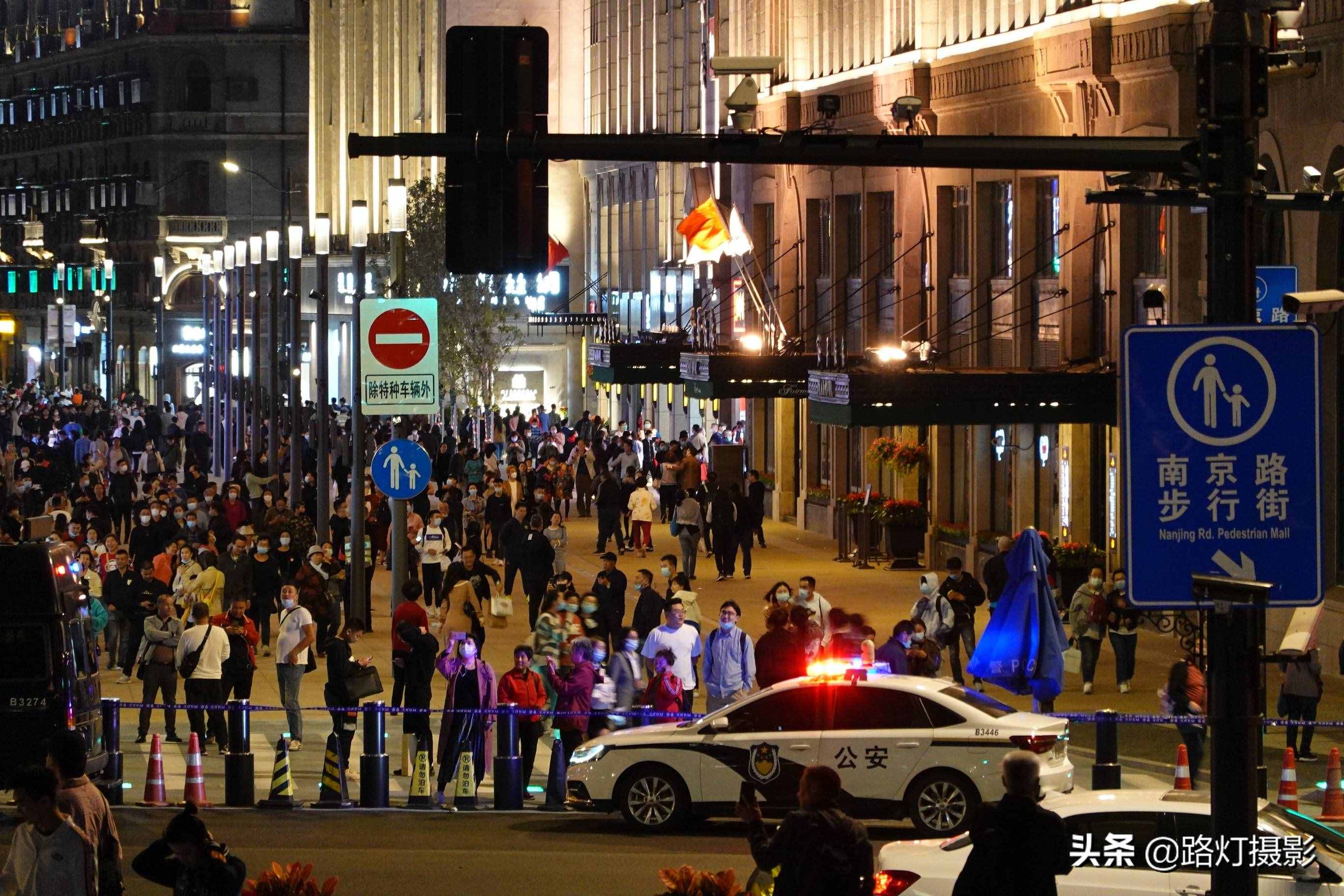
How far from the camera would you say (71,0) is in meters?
153

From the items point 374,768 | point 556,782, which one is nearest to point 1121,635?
point 556,782

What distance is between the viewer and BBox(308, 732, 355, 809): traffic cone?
19.7 metres

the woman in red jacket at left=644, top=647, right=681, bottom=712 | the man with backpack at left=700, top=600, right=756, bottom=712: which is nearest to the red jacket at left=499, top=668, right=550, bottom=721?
the woman in red jacket at left=644, top=647, right=681, bottom=712

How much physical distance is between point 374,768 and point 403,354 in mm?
6504

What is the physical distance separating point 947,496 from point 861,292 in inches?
237

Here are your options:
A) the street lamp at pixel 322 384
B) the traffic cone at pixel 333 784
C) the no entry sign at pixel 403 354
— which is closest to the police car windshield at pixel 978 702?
the traffic cone at pixel 333 784

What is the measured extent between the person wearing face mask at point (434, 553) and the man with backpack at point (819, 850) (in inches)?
843

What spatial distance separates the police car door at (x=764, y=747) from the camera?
17641 mm

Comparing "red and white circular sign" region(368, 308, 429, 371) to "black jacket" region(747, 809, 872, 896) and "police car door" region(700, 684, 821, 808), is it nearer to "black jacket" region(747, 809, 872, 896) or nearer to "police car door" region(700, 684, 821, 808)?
"police car door" region(700, 684, 821, 808)

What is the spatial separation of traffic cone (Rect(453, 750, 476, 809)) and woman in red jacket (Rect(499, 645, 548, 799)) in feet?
1.46

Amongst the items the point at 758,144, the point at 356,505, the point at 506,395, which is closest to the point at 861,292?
the point at 356,505

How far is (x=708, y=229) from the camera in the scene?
1895 inches

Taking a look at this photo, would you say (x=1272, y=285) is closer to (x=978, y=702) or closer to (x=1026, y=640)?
(x=1026, y=640)

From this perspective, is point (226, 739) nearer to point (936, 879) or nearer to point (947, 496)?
point (936, 879)
